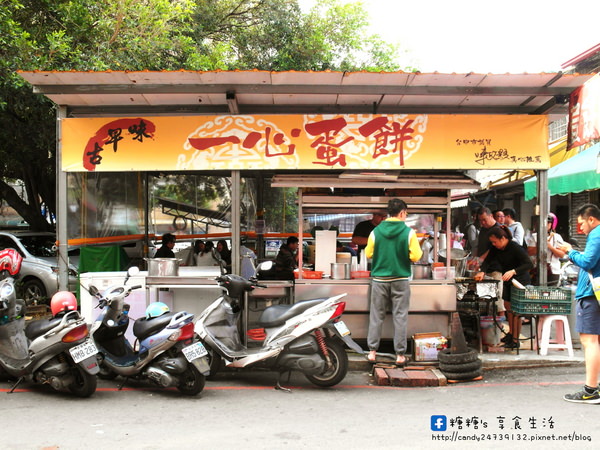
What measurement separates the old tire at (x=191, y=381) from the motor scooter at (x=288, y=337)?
403mm

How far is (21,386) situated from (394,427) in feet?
12.8

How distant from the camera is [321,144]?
6914 millimetres

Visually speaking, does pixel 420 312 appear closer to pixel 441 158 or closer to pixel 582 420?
pixel 441 158

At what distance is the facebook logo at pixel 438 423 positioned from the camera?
4.43 m

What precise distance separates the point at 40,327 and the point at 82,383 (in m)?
0.69

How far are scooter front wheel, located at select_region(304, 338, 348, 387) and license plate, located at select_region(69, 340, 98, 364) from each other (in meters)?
2.15

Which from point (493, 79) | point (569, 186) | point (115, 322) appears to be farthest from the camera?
point (569, 186)

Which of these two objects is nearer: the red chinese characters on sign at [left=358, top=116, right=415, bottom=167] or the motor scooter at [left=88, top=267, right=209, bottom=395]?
the motor scooter at [left=88, top=267, right=209, bottom=395]

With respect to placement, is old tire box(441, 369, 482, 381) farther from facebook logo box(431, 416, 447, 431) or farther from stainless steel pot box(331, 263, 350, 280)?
stainless steel pot box(331, 263, 350, 280)

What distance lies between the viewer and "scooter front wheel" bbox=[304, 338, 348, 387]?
5.58 metres

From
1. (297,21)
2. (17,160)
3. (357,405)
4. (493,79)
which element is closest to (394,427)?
(357,405)

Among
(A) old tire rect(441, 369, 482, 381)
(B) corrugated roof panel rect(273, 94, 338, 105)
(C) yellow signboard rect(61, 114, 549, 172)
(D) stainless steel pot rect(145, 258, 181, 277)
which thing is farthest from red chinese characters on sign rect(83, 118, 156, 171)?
(A) old tire rect(441, 369, 482, 381)

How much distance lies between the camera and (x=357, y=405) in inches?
202

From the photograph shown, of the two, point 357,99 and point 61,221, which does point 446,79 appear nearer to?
point 357,99
